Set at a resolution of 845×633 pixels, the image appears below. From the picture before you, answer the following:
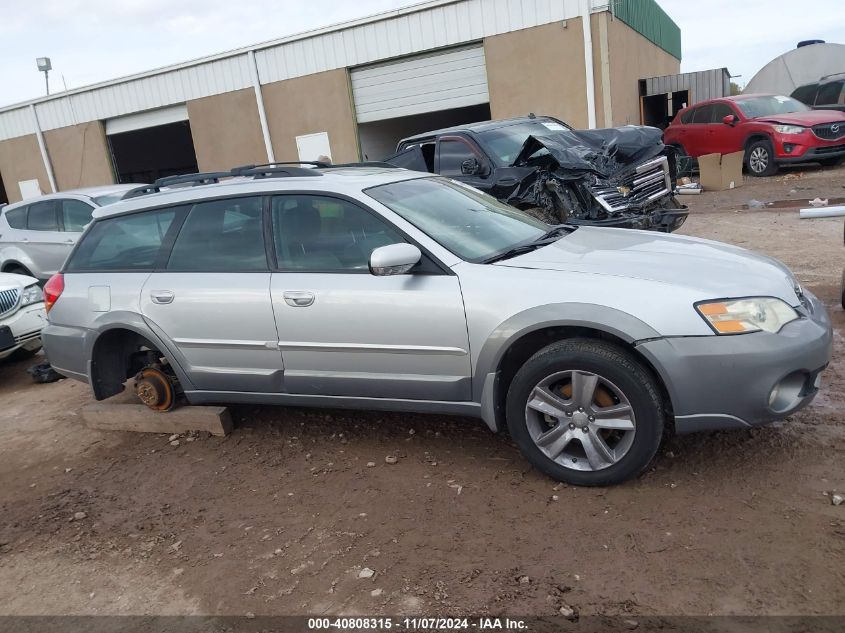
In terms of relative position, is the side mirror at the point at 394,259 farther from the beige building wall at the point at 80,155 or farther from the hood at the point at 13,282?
the beige building wall at the point at 80,155

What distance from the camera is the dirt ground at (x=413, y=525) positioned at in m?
2.69

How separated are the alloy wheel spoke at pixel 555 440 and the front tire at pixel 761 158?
41.4ft

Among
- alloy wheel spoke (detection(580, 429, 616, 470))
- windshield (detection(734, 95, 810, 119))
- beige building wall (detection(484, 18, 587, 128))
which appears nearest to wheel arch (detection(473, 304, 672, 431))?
alloy wheel spoke (detection(580, 429, 616, 470))

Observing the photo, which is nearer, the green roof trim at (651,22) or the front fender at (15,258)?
the front fender at (15,258)

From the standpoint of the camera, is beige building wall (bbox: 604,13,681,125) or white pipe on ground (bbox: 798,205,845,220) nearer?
white pipe on ground (bbox: 798,205,845,220)

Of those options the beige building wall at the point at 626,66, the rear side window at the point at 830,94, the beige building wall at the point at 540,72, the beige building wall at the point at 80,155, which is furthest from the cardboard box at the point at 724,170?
the beige building wall at the point at 80,155

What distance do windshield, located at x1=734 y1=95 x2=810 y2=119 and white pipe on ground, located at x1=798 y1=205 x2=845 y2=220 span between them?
18.2ft

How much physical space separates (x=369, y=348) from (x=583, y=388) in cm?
117

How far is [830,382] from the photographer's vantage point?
424cm

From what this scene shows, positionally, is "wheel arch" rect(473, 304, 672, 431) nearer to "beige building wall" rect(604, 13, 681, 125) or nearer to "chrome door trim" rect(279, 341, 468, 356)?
"chrome door trim" rect(279, 341, 468, 356)

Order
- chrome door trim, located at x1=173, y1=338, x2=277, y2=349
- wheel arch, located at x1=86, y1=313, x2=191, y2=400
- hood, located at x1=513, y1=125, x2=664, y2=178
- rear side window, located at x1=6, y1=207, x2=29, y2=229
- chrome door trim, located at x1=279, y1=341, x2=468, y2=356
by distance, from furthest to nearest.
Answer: rear side window, located at x1=6, y1=207, x2=29, y2=229, hood, located at x1=513, y1=125, x2=664, y2=178, wheel arch, located at x1=86, y1=313, x2=191, y2=400, chrome door trim, located at x1=173, y1=338, x2=277, y2=349, chrome door trim, located at x1=279, y1=341, x2=468, y2=356

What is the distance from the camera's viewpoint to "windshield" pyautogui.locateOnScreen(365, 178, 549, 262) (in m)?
3.79

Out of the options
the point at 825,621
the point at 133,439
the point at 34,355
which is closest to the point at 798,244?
the point at 825,621

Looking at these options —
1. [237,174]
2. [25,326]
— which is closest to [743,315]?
[237,174]
